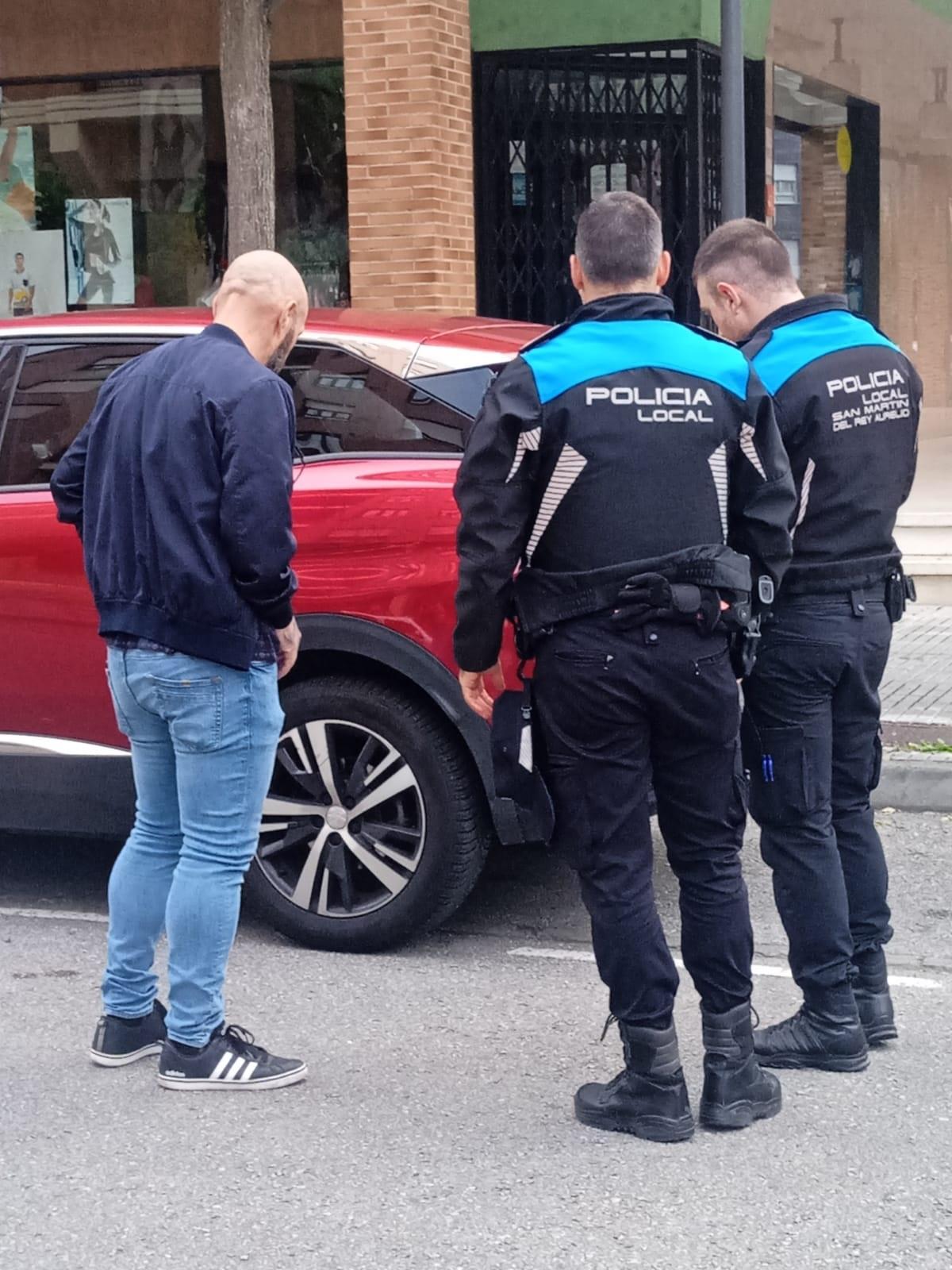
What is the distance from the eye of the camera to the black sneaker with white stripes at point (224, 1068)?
4.28 meters

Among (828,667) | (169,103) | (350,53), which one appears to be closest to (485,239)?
(350,53)

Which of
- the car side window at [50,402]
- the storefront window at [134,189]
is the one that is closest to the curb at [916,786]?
the car side window at [50,402]

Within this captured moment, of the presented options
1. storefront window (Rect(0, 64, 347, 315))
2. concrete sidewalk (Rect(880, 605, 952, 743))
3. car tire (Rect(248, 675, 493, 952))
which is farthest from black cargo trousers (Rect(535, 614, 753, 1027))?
storefront window (Rect(0, 64, 347, 315))

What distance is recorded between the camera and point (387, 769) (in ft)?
16.8

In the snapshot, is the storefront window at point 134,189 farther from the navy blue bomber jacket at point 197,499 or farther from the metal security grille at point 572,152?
the navy blue bomber jacket at point 197,499

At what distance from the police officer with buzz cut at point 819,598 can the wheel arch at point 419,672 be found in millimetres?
873

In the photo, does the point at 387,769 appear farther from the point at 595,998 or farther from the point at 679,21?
the point at 679,21

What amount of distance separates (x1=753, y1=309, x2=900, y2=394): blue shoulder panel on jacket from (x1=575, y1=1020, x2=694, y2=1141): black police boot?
148 centimetres

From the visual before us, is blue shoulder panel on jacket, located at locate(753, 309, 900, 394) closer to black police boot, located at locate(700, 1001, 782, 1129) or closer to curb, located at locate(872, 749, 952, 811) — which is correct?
black police boot, located at locate(700, 1001, 782, 1129)

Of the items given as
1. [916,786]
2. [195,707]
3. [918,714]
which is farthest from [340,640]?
[918,714]

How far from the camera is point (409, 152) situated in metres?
11.1

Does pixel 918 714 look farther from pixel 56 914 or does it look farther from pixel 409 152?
pixel 409 152

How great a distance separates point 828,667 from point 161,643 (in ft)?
4.97

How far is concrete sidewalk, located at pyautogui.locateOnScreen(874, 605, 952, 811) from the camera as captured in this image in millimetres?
6930
